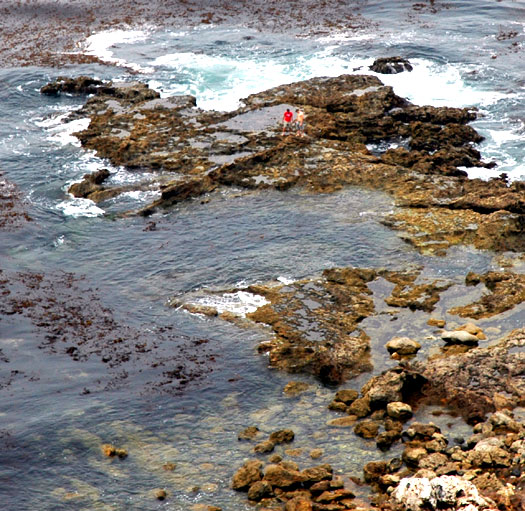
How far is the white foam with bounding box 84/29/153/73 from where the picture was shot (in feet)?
230

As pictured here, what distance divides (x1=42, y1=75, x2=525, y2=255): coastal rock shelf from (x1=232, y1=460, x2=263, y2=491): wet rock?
17.4 meters

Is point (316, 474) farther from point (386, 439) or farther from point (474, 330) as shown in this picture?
point (474, 330)

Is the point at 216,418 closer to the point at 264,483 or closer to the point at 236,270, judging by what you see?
the point at 264,483

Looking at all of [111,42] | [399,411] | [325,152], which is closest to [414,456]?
[399,411]

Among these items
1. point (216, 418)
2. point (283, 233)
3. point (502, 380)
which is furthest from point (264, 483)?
point (283, 233)

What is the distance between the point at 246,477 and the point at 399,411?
636 cm

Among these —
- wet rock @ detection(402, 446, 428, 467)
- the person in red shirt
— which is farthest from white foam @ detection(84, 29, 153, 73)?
wet rock @ detection(402, 446, 428, 467)

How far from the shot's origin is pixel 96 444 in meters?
26.8

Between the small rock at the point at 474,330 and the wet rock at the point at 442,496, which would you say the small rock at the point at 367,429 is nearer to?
the wet rock at the point at 442,496

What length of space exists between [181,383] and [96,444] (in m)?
4.65

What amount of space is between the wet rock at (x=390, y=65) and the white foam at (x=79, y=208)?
101ft

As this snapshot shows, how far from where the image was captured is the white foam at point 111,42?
230 feet

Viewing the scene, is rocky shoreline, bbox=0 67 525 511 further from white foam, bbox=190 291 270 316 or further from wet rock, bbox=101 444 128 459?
wet rock, bbox=101 444 128 459

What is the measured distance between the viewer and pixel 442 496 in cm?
2191
